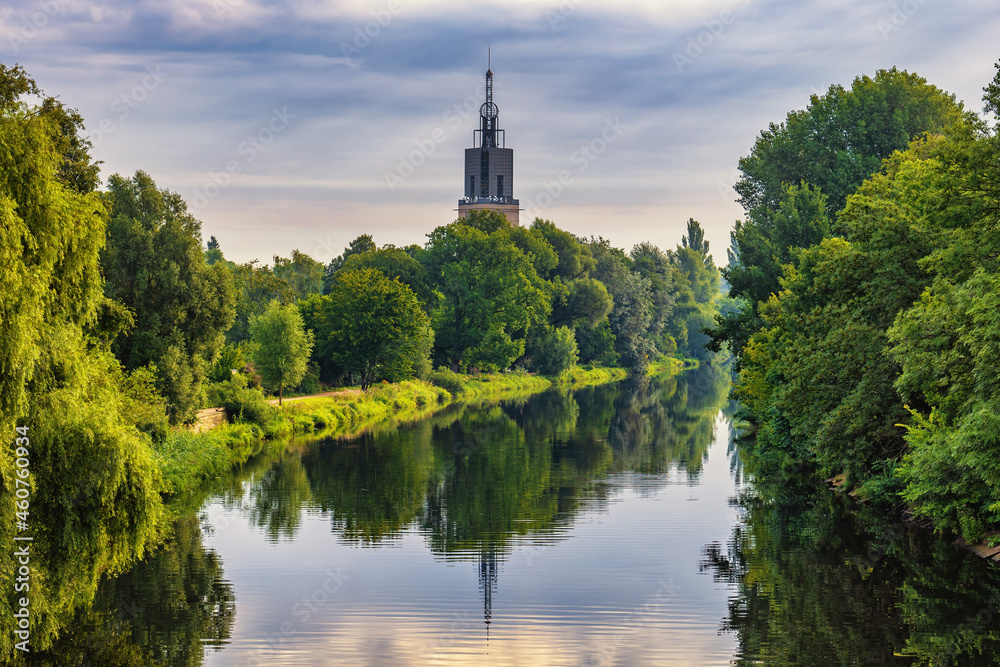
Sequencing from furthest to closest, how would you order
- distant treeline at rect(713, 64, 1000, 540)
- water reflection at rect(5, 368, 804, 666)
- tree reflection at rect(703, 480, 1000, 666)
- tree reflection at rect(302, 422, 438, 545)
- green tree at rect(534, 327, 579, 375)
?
green tree at rect(534, 327, 579, 375)
tree reflection at rect(302, 422, 438, 545)
distant treeline at rect(713, 64, 1000, 540)
water reflection at rect(5, 368, 804, 666)
tree reflection at rect(703, 480, 1000, 666)

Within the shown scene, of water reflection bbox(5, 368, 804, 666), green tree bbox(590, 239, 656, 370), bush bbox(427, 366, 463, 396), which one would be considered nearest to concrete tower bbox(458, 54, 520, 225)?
green tree bbox(590, 239, 656, 370)

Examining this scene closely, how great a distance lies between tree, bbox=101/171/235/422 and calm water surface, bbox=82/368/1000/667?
16.3 feet

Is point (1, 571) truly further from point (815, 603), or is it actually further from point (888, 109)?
point (888, 109)

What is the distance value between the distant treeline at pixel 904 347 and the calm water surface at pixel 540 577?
7.09ft

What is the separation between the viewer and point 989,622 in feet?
70.2

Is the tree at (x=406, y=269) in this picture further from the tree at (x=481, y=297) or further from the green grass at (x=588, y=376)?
the green grass at (x=588, y=376)

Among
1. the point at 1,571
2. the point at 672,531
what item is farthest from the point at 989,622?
the point at 1,571

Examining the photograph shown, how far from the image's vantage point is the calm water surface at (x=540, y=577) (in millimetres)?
20609

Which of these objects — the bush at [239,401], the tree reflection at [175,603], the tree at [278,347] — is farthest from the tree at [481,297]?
the tree reflection at [175,603]

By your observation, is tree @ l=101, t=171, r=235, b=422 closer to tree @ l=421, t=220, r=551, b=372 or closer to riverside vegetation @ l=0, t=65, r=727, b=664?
riverside vegetation @ l=0, t=65, r=727, b=664

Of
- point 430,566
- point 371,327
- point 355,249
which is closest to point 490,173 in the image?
point 355,249

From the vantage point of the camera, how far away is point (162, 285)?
133 ft

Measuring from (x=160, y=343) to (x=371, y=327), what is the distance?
3449cm

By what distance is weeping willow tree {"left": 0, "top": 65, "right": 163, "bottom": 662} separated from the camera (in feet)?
52.1
